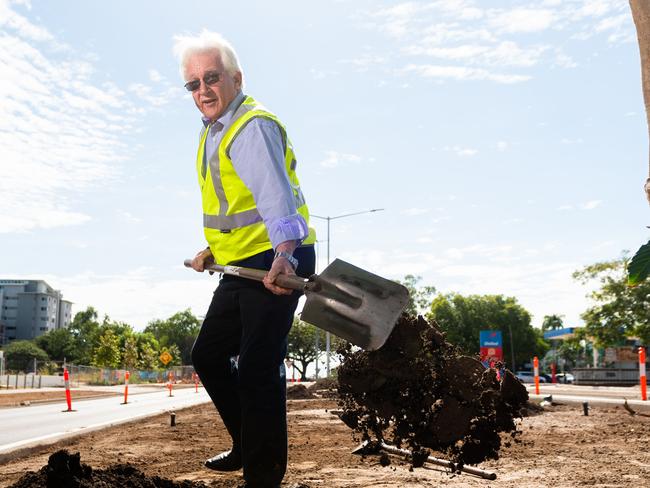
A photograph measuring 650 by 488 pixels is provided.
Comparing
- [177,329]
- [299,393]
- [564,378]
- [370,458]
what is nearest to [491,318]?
[564,378]

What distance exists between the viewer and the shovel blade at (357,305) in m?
3.18

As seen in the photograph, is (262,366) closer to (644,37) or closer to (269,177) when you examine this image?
(269,177)

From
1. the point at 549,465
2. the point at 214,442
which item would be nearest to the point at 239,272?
the point at 549,465

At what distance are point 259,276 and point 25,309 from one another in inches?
6462

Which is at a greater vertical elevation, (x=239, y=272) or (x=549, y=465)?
(x=239, y=272)

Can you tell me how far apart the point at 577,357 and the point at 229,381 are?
335 ft

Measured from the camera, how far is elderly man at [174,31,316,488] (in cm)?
315

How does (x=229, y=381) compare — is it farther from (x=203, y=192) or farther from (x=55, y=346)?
(x=55, y=346)

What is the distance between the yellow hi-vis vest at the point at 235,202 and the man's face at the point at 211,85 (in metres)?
0.10

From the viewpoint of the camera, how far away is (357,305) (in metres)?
3.22

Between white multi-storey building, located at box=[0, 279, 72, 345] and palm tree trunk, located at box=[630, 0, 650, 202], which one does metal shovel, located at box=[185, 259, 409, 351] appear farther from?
white multi-storey building, located at box=[0, 279, 72, 345]

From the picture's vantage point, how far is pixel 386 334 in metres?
3.23

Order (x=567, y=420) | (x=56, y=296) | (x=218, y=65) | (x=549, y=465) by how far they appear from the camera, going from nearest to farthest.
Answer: (x=218, y=65), (x=549, y=465), (x=567, y=420), (x=56, y=296)

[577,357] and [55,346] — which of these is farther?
[55,346]
